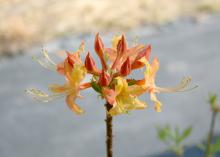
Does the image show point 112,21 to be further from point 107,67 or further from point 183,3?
point 107,67

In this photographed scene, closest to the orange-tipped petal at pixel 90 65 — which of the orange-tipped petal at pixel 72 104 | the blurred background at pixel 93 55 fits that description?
the orange-tipped petal at pixel 72 104

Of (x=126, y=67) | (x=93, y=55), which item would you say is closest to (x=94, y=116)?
(x=93, y=55)

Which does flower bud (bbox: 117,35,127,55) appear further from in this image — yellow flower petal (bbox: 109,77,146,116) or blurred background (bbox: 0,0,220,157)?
blurred background (bbox: 0,0,220,157)

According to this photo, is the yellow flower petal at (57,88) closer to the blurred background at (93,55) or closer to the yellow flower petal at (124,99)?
the yellow flower petal at (124,99)

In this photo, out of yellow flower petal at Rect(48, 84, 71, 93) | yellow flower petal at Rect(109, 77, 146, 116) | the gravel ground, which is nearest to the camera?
yellow flower petal at Rect(109, 77, 146, 116)

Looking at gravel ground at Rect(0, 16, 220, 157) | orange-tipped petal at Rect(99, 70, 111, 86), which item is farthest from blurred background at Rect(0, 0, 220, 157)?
orange-tipped petal at Rect(99, 70, 111, 86)

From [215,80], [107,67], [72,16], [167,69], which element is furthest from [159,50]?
[107,67]
